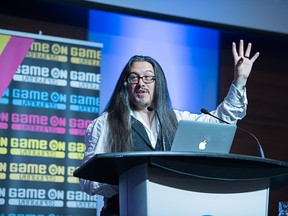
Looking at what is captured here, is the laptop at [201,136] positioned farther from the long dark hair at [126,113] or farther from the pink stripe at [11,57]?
the pink stripe at [11,57]

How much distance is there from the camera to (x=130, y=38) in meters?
4.18

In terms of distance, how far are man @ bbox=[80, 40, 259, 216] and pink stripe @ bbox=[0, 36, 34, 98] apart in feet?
5.27

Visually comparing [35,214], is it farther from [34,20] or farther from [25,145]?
[34,20]

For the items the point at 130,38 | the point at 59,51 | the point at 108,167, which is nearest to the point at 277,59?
the point at 130,38

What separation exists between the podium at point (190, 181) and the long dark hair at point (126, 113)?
43 centimetres

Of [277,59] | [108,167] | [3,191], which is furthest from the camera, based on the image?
[277,59]

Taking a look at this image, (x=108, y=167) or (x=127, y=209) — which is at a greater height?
(x=108, y=167)

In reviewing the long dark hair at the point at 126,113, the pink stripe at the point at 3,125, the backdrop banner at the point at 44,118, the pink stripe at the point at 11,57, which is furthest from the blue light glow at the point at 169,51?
the long dark hair at the point at 126,113

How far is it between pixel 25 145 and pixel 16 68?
51 centimetres

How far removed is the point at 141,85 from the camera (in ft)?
7.45

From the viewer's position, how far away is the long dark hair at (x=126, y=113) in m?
2.16

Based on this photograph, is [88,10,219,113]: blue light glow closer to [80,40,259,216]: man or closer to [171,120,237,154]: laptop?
[80,40,259,216]: man

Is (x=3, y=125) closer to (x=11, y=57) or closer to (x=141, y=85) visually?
(x=11, y=57)

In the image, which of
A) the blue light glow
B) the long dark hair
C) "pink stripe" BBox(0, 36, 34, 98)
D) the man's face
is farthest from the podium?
the blue light glow
